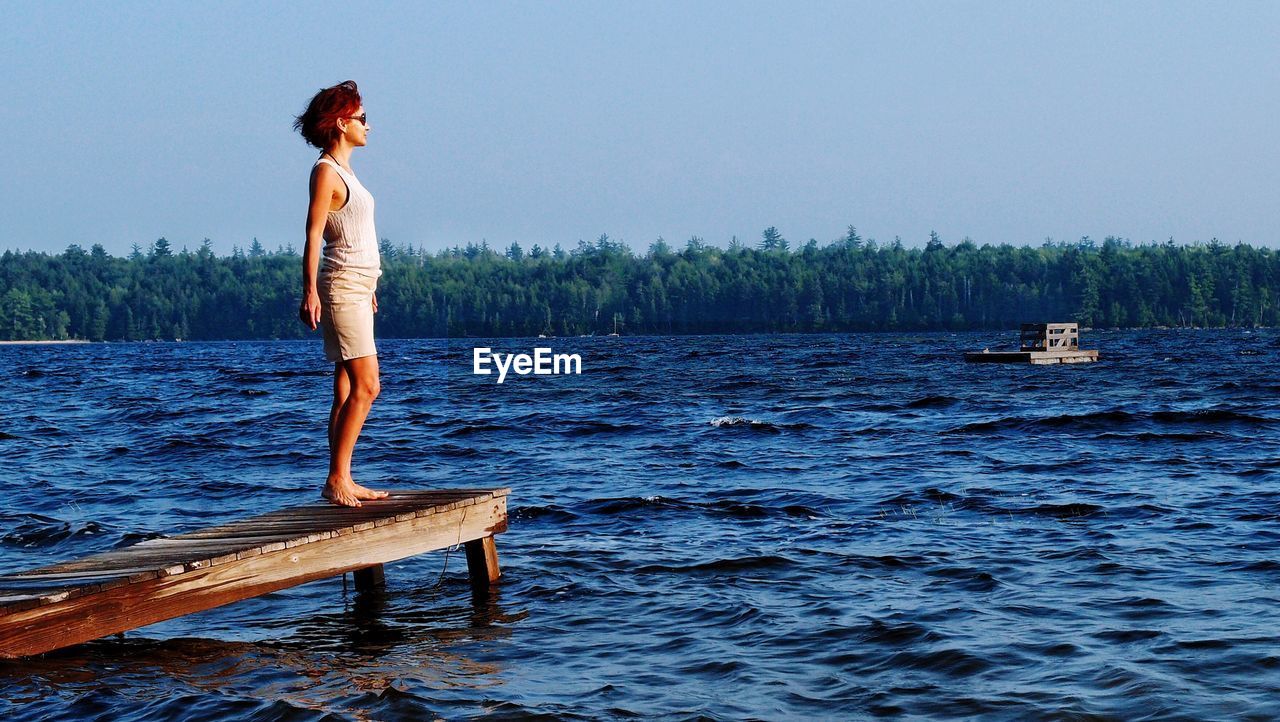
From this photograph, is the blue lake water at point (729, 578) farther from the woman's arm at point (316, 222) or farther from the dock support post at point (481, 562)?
the woman's arm at point (316, 222)

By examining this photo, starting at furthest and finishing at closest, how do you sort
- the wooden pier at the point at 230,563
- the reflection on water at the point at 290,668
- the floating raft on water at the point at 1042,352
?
1. the floating raft on water at the point at 1042,352
2. the reflection on water at the point at 290,668
3. the wooden pier at the point at 230,563

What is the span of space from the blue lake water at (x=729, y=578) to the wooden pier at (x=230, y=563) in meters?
0.42

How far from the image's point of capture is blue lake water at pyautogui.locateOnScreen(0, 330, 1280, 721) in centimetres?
657

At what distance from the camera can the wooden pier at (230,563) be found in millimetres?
6242

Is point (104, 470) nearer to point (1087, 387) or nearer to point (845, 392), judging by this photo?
point (845, 392)

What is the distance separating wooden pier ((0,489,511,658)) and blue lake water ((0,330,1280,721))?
419 millimetres

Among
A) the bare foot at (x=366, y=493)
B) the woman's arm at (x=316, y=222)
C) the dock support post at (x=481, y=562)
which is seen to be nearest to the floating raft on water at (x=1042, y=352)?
the dock support post at (x=481, y=562)

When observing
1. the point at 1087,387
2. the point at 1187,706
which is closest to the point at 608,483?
the point at 1187,706

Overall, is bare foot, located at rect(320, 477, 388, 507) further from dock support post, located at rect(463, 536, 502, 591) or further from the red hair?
the red hair

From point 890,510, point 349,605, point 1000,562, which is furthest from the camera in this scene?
point 890,510

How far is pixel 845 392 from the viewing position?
1480 inches

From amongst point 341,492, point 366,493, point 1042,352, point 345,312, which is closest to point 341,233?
point 345,312

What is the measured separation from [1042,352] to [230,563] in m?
51.6

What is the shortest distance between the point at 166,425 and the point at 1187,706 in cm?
2392
